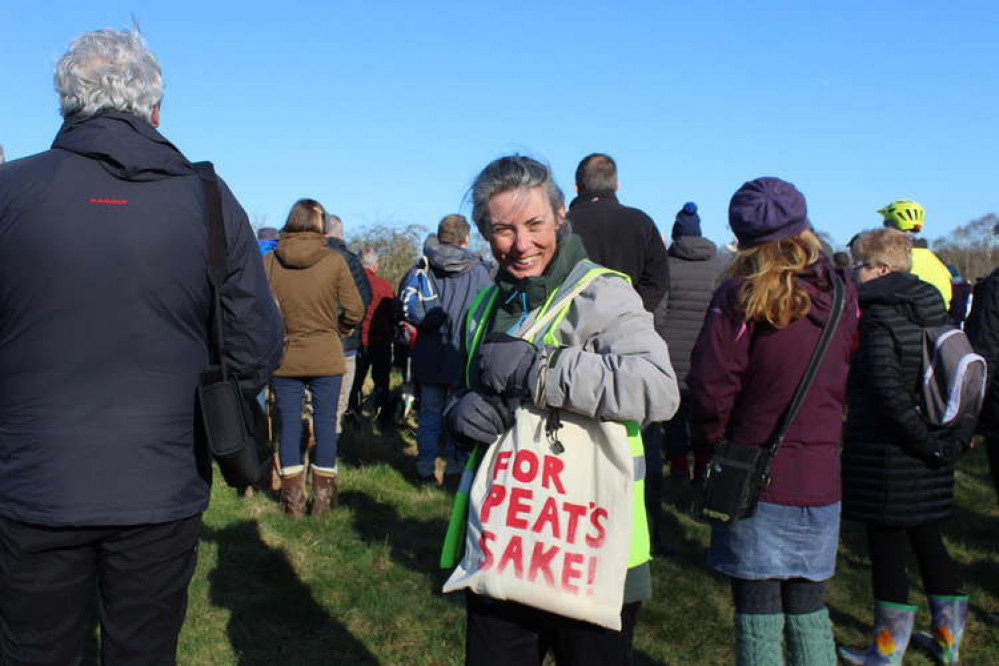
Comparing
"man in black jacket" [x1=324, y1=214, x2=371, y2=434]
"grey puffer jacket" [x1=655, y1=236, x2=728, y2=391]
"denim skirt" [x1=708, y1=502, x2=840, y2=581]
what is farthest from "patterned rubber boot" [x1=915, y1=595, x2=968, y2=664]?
"man in black jacket" [x1=324, y1=214, x2=371, y2=434]

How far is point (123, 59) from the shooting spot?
2418 mm

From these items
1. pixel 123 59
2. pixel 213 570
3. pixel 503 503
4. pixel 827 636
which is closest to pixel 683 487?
pixel 213 570

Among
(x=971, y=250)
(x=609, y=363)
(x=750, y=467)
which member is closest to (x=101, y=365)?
(x=609, y=363)

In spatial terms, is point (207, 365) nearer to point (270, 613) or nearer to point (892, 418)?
point (270, 613)

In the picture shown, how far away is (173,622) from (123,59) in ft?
4.97

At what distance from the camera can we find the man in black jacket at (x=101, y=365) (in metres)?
2.25

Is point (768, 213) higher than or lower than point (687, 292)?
higher

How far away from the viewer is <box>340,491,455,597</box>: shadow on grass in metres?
5.32

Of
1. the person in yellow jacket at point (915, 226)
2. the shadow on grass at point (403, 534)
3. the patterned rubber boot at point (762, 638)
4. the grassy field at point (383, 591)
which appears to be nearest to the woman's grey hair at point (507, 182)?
the patterned rubber boot at point (762, 638)

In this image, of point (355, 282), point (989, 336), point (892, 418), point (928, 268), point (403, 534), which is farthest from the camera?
point (355, 282)

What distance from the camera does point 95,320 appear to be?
89.0 inches

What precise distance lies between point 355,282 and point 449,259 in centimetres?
70

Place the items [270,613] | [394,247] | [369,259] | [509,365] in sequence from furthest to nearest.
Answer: [394,247] < [369,259] < [270,613] < [509,365]

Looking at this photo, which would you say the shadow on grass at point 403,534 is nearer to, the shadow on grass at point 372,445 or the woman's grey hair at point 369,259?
Answer: the shadow on grass at point 372,445
